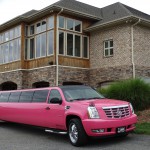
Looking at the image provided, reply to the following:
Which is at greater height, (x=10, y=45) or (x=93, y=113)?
(x=10, y=45)

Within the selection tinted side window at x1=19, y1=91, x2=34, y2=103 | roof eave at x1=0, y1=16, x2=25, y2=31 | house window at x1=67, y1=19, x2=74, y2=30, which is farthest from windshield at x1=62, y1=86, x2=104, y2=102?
roof eave at x1=0, y1=16, x2=25, y2=31

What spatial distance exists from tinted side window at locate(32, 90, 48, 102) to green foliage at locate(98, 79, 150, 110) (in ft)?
16.9

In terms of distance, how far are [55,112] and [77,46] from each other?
13288 millimetres

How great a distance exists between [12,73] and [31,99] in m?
13.5

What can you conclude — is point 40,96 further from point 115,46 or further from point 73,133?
point 115,46

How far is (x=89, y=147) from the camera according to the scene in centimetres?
830

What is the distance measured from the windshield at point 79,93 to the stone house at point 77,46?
32.7 feet

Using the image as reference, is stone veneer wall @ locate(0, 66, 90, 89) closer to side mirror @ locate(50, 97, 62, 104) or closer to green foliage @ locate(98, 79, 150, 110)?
green foliage @ locate(98, 79, 150, 110)

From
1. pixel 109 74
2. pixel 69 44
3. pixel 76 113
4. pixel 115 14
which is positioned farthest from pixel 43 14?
pixel 76 113

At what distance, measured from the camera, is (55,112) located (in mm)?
9359

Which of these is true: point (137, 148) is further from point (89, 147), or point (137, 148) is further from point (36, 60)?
point (36, 60)

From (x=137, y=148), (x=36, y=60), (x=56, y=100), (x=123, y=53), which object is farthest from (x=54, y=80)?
(x=137, y=148)

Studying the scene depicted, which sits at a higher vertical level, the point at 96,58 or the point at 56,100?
the point at 96,58

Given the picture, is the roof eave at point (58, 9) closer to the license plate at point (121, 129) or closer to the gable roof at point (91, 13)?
the gable roof at point (91, 13)
